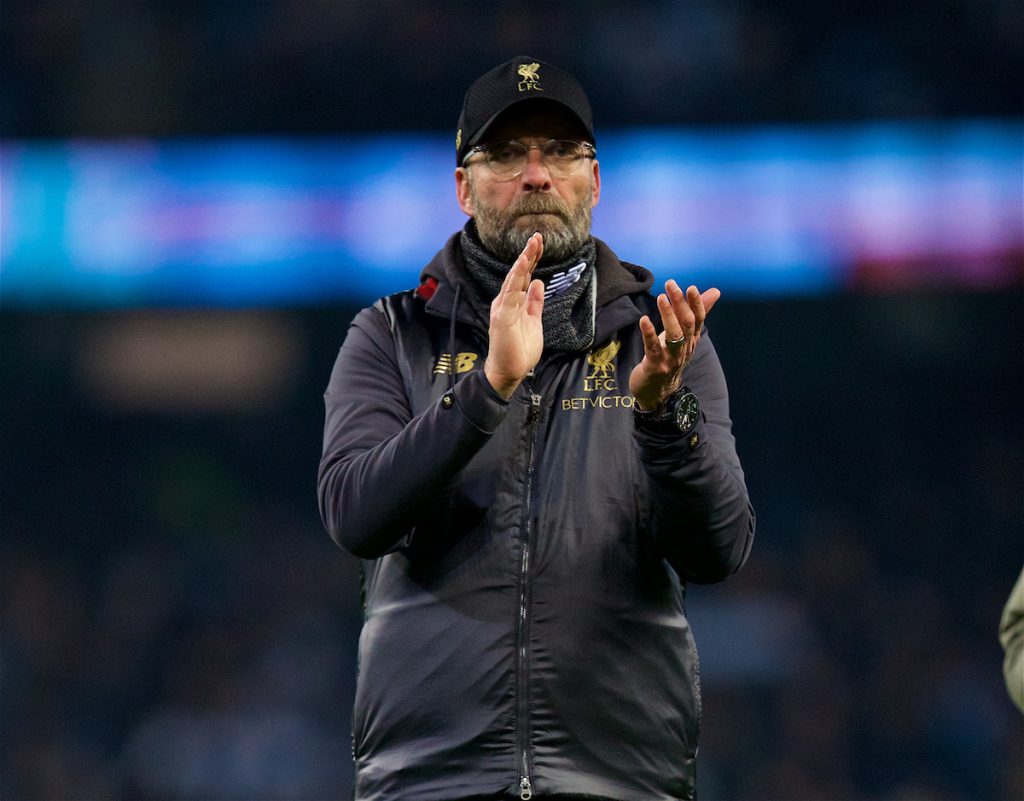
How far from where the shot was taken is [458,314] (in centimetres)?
244

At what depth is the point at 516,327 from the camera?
2.22 metres

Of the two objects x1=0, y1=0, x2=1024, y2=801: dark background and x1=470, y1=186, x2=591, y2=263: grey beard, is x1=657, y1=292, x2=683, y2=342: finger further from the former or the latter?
x1=0, y1=0, x2=1024, y2=801: dark background

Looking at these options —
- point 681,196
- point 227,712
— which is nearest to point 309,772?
point 227,712

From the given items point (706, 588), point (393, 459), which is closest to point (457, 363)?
point (393, 459)

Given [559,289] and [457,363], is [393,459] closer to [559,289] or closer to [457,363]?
[457,363]

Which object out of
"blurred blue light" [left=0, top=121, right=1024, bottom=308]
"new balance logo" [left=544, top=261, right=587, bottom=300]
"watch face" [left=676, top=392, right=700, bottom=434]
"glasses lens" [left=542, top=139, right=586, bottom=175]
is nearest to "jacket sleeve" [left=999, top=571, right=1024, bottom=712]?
"watch face" [left=676, top=392, right=700, bottom=434]

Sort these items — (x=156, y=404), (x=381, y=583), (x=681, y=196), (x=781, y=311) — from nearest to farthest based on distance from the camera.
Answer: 1. (x=381, y=583)
2. (x=681, y=196)
3. (x=781, y=311)
4. (x=156, y=404)

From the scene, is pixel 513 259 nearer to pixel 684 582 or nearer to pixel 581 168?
pixel 581 168

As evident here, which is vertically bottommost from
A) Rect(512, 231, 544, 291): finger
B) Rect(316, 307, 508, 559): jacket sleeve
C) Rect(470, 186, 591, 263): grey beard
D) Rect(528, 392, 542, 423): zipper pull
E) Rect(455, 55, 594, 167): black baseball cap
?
Rect(316, 307, 508, 559): jacket sleeve

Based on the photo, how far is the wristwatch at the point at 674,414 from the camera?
2188 mm

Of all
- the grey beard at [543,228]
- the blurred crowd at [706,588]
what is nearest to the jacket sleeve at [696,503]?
the grey beard at [543,228]

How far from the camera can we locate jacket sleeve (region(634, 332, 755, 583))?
2186mm

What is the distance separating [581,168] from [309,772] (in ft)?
22.6

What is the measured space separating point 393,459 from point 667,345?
410 millimetres
